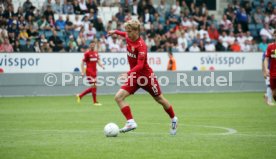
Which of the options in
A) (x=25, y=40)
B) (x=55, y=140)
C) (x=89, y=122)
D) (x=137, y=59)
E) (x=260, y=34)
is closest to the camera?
(x=55, y=140)

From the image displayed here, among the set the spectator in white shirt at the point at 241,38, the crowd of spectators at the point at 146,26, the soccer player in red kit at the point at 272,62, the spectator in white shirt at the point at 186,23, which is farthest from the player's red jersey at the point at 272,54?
the spectator in white shirt at the point at 241,38

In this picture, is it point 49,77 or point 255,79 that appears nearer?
point 49,77

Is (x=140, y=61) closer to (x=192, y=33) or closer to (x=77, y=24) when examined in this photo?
(x=77, y=24)

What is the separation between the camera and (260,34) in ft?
125

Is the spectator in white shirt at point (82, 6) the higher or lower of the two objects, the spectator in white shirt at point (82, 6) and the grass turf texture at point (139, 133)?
the higher

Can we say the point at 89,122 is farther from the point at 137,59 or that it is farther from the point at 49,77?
the point at 49,77

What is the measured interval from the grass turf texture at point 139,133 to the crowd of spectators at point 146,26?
7.05 meters

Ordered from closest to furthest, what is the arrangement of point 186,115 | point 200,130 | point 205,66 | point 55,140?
point 55,140, point 200,130, point 186,115, point 205,66

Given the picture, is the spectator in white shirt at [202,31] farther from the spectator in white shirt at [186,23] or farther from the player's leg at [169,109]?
the player's leg at [169,109]

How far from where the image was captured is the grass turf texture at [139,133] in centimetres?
1074

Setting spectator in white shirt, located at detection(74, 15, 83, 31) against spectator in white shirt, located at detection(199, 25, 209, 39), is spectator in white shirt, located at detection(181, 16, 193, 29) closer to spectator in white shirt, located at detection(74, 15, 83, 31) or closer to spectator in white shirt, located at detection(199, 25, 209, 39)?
spectator in white shirt, located at detection(199, 25, 209, 39)

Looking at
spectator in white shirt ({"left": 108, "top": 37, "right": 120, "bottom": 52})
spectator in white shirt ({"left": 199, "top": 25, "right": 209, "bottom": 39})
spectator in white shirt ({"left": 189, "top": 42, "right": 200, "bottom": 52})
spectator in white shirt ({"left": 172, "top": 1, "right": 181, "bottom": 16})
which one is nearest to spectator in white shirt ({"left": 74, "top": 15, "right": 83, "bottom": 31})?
spectator in white shirt ({"left": 108, "top": 37, "right": 120, "bottom": 52})

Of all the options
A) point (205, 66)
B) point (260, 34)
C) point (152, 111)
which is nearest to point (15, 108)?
point (152, 111)

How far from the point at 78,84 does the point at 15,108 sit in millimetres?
8852
